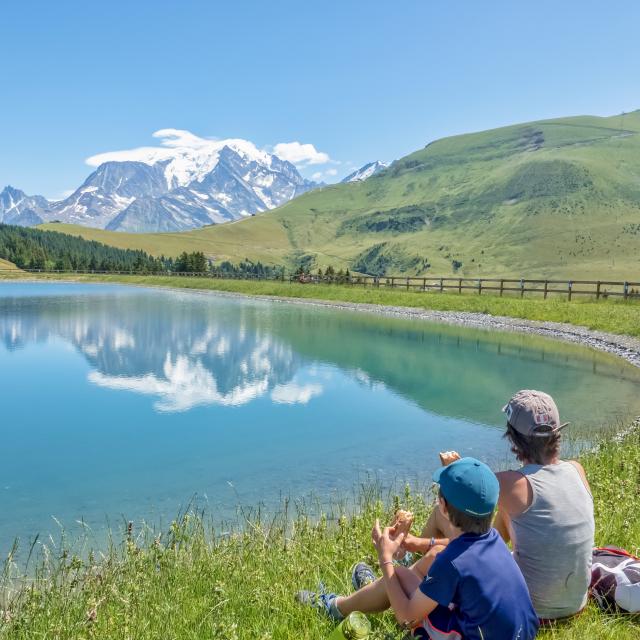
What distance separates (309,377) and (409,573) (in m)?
22.9

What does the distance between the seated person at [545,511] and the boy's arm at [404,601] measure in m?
1.00

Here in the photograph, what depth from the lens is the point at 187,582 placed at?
618 cm

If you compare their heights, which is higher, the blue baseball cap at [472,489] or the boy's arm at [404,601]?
the blue baseball cap at [472,489]

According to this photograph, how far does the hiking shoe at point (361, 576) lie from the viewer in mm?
5547

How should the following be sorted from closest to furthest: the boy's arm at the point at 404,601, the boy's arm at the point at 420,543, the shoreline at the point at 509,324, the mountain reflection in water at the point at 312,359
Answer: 1. the boy's arm at the point at 404,601
2. the boy's arm at the point at 420,543
3. the mountain reflection in water at the point at 312,359
4. the shoreline at the point at 509,324

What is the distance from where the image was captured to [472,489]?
147 inches

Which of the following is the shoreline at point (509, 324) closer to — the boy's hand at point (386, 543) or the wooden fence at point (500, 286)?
the wooden fence at point (500, 286)

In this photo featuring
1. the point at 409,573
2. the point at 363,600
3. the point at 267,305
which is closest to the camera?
the point at 409,573

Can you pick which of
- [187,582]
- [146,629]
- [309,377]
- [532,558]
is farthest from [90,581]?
[309,377]

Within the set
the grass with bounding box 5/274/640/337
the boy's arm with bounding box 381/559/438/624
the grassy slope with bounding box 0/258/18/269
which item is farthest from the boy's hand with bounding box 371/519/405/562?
the grassy slope with bounding box 0/258/18/269

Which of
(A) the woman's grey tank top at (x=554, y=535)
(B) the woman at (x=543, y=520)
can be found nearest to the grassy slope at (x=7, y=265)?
(B) the woman at (x=543, y=520)

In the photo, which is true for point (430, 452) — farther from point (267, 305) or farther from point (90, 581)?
point (267, 305)

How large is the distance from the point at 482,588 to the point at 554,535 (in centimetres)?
112

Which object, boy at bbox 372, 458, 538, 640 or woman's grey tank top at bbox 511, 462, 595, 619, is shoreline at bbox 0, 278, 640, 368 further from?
boy at bbox 372, 458, 538, 640
